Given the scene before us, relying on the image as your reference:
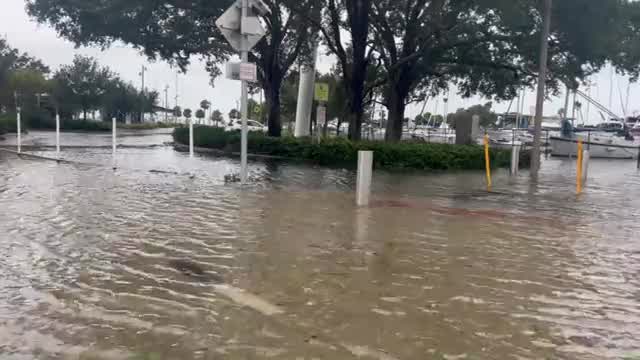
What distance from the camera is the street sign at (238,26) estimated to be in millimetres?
11727

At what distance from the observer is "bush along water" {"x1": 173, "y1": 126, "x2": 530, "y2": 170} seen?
69.4 ft

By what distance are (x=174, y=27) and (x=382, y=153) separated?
1017 cm

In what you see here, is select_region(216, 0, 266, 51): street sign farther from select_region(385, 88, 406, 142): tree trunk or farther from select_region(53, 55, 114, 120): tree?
select_region(53, 55, 114, 120): tree

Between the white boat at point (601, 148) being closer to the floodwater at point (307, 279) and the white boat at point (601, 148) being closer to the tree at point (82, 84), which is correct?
the floodwater at point (307, 279)

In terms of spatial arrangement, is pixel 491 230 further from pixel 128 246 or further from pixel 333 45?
pixel 333 45

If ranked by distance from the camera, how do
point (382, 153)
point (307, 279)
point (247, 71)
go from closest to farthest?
point (307, 279), point (247, 71), point (382, 153)

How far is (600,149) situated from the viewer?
38906 mm

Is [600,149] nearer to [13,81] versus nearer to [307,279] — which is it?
[307,279]

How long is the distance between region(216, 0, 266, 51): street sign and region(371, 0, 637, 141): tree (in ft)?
33.9

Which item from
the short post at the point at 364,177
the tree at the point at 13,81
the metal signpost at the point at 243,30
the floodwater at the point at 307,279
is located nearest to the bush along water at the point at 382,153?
the metal signpost at the point at 243,30

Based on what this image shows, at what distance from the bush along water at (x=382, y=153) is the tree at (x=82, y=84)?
128 feet

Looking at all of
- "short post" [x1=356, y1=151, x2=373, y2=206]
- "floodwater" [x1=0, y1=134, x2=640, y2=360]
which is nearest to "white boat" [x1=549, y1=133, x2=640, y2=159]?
"floodwater" [x1=0, y1=134, x2=640, y2=360]

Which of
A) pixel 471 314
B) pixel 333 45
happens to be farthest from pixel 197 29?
pixel 471 314

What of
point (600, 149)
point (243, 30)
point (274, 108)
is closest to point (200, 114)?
point (600, 149)
